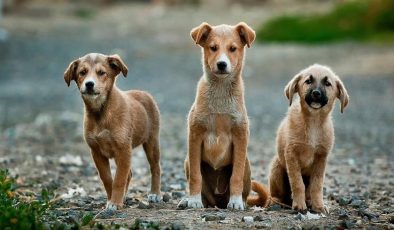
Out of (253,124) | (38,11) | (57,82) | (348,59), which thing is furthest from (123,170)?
(38,11)

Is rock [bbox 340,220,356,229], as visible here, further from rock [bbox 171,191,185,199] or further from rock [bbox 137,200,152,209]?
rock [bbox 171,191,185,199]

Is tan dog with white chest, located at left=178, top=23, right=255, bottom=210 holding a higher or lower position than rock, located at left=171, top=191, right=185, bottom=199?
higher

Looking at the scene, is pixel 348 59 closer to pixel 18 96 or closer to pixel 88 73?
pixel 18 96

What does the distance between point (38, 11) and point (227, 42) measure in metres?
30.0

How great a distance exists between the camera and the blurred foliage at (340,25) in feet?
95.4

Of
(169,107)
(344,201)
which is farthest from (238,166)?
(169,107)

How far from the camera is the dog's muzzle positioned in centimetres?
797

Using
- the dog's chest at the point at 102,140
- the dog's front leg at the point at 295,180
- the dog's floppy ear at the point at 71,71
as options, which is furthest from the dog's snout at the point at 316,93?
the dog's floppy ear at the point at 71,71

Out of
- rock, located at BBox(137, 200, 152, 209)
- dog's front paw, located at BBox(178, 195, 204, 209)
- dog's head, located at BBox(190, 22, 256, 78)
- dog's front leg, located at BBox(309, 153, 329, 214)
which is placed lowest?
rock, located at BBox(137, 200, 152, 209)

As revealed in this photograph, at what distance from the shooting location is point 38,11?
1464 inches

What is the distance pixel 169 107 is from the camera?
18359mm

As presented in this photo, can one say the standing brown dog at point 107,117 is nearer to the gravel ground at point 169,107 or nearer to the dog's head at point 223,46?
the gravel ground at point 169,107

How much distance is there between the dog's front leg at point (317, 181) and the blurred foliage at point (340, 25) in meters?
20.3

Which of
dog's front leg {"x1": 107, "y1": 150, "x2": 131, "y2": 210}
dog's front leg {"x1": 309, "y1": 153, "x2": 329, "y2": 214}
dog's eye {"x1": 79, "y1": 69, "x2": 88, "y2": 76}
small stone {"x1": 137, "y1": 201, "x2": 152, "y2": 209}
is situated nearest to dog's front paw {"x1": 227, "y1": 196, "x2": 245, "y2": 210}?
dog's front leg {"x1": 309, "y1": 153, "x2": 329, "y2": 214}
